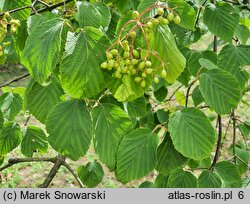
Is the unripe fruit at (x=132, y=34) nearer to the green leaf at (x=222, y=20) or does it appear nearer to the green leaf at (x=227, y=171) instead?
the green leaf at (x=222, y=20)

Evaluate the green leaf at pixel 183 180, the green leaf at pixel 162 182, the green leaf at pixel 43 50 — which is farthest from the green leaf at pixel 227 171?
the green leaf at pixel 43 50

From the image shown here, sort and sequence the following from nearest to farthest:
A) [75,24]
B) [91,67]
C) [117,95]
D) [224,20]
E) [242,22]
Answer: [91,67], [117,95], [75,24], [224,20], [242,22]

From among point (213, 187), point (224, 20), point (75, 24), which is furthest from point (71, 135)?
point (224, 20)

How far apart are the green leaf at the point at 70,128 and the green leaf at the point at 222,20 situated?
0.70 meters

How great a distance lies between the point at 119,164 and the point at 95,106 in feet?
0.70

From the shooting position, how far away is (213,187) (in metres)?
1.45

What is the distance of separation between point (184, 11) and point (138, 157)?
1.74 feet

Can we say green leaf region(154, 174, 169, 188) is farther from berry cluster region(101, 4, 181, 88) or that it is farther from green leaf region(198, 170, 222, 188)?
berry cluster region(101, 4, 181, 88)

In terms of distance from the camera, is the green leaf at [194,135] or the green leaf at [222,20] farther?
the green leaf at [222,20]

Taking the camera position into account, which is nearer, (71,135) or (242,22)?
(71,135)

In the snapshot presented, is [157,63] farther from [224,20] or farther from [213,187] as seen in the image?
[213,187]

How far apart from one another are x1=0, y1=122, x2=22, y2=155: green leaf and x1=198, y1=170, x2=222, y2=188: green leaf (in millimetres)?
877

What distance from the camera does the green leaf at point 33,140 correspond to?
6.04 feet

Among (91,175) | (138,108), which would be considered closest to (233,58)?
(138,108)
